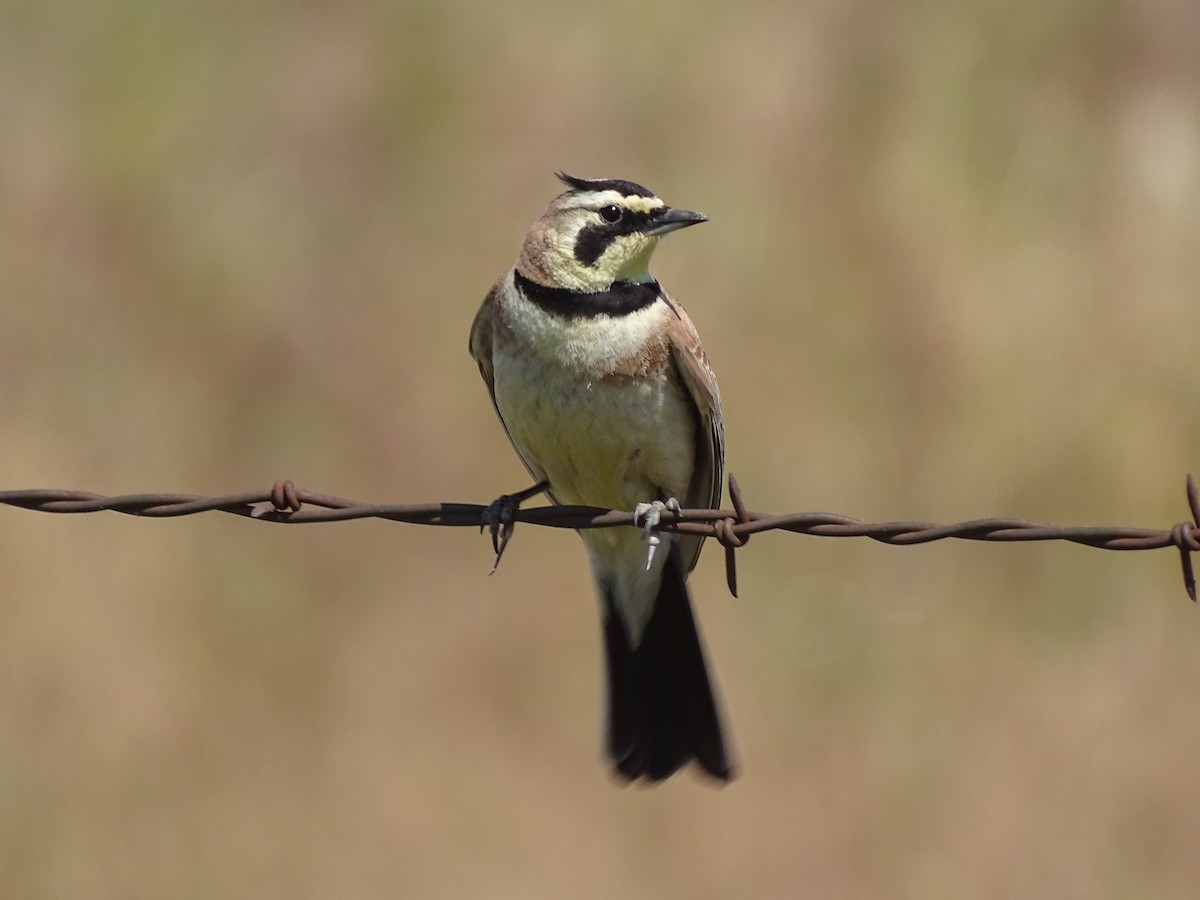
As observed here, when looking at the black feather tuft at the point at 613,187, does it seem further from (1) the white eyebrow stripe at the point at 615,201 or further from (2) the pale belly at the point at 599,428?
(2) the pale belly at the point at 599,428

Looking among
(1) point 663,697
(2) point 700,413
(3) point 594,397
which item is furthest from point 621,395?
(1) point 663,697

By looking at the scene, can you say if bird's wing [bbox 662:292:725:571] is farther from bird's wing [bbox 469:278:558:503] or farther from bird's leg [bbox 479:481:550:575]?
bird's leg [bbox 479:481:550:575]

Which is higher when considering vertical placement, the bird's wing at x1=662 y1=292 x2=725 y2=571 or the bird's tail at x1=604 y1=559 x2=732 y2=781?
the bird's wing at x1=662 y1=292 x2=725 y2=571

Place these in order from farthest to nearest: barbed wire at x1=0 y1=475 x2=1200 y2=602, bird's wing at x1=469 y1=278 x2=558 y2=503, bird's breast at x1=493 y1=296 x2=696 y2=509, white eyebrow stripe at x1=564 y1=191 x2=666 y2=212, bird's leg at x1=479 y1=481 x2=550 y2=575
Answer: bird's wing at x1=469 y1=278 x2=558 y2=503 < white eyebrow stripe at x1=564 y1=191 x2=666 y2=212 < bird's breast at x1=493 y1=296 x2=696 y2=509 < bird's leg at x1=479 y1=481 x2=550 y2=575 < barbed wire at x1=0 y1=475 x2=1200 y2=602

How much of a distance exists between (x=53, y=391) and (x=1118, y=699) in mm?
6369

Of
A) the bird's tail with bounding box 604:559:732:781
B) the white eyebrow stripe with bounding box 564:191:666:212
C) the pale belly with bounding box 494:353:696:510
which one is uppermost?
the white eyebrow stripe with bounding box 564:191:666:212

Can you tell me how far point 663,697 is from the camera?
6.58 meters

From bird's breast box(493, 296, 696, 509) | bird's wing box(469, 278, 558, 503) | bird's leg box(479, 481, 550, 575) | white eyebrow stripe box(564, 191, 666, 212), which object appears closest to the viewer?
bird's leg box(479, 481, 550, 575)

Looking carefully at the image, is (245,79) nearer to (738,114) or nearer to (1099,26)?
(738,114)

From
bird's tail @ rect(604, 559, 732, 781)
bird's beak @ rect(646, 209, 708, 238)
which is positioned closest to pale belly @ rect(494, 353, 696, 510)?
bird's beak @ rect(646, 209, 708, 238)

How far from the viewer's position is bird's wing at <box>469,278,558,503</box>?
620 cm

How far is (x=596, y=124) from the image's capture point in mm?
11336

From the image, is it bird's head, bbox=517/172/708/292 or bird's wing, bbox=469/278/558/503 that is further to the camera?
bird's wing, bbox=469/278/558/503

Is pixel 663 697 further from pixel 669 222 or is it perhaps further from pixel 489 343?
pixel 669 222
